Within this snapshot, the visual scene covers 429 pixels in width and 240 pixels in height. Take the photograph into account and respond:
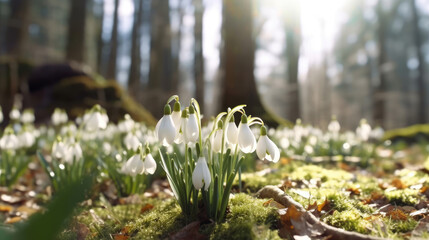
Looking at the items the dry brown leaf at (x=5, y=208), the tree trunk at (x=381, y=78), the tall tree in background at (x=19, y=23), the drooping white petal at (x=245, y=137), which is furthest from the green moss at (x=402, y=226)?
the tall tree in background at (x=19, y=23)

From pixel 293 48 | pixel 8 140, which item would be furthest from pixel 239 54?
pixel 293 48

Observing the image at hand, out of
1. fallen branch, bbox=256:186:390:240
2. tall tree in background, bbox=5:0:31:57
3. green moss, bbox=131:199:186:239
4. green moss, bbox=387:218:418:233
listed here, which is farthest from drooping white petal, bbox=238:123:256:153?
tall tree in background, bbox=5:0:31:57

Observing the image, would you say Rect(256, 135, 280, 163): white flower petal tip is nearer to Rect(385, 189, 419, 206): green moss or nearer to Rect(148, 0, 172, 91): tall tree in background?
Rect(385, 189, 419, 206): green moss

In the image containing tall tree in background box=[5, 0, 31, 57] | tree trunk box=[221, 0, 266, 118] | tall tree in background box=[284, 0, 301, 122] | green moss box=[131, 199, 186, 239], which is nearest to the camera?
green moss box=[131, 199, 186, 239]

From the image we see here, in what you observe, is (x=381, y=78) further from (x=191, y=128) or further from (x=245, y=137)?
(x=191, y=128)

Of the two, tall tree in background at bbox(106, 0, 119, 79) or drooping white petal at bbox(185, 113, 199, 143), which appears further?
tall tree in background at bbox(106, 0, 119, 79)

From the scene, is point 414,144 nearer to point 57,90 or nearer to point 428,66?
point 57,90
